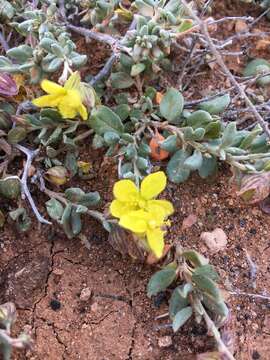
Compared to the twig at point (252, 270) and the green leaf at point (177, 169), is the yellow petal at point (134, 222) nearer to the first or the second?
the green leaf at point (177, 169)

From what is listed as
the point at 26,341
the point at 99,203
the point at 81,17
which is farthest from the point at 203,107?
the point at 26,341

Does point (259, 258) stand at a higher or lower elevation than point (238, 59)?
lower

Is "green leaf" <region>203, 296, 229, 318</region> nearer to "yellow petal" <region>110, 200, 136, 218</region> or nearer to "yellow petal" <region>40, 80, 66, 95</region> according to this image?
"yellow petal" <region>110, 200, 136, 218</region>

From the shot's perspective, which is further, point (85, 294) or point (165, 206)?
point (85, 294)

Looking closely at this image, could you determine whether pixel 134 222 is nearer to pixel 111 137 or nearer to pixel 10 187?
pixel 111 137

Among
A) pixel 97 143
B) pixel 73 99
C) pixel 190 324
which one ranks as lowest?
pixel 190 324

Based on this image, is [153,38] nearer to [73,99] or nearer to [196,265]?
[73,99]

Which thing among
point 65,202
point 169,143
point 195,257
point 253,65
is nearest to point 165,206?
point 195,257
